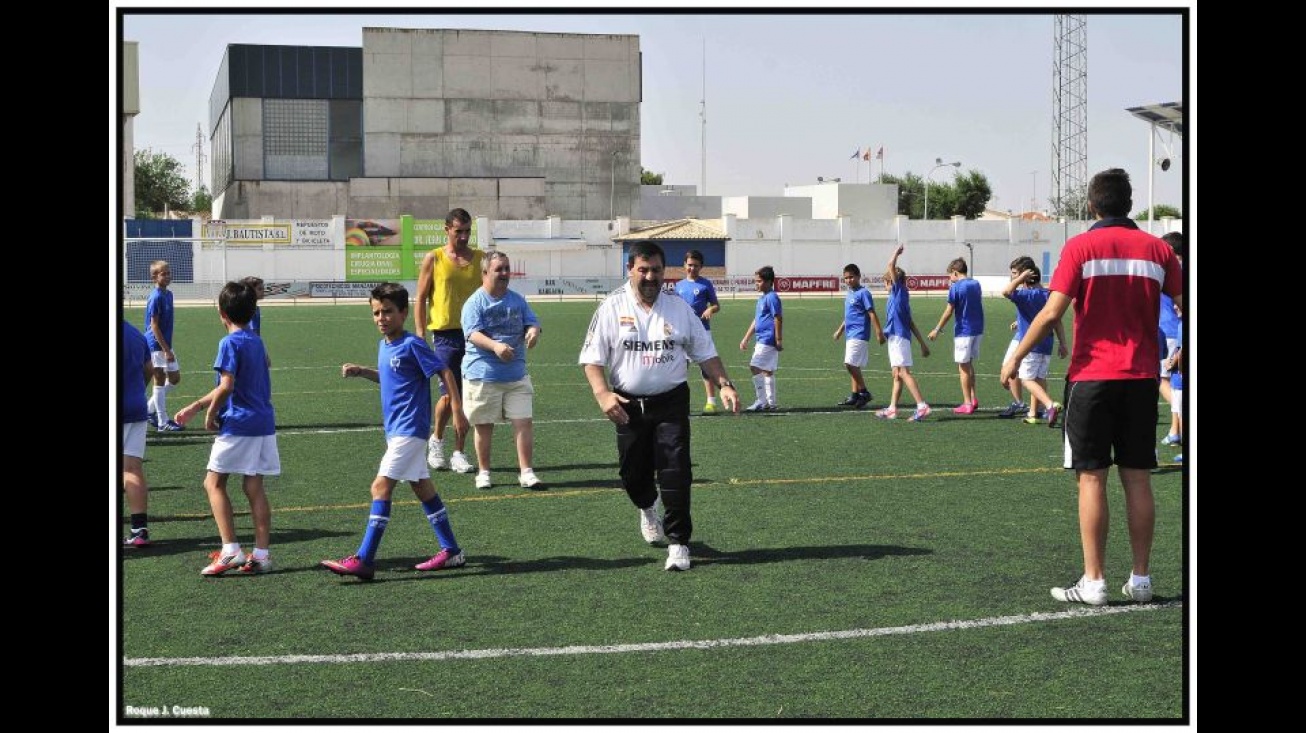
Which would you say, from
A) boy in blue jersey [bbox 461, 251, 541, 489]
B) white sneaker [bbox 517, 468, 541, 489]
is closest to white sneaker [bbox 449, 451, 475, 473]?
boy in blue jersey [bbox 461, 251, 541, 489]

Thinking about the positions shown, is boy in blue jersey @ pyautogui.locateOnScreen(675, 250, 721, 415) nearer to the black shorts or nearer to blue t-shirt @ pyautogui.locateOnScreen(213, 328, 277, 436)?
blue t-shirt @ pyautogui.locateOnScreen(213, 328, 277, 436)

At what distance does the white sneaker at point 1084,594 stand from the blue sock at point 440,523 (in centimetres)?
327

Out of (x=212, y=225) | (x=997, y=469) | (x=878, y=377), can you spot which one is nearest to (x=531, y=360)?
(x=878, y=377)

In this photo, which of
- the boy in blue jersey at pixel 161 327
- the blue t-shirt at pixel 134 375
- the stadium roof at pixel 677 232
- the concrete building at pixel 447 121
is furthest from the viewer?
the concrete building at pixel 447 121

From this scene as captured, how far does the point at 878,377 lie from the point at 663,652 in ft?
52.3

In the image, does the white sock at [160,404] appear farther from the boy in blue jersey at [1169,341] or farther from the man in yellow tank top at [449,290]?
the boy in blue jersey at [1169,341]

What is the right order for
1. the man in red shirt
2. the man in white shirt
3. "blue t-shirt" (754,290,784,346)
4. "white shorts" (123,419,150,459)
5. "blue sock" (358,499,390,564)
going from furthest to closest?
1. "blue t-shirt" (754,290,784,346)
2. "white shorts" (123,419,150,459)
3. the man in white shirt
4. "blue sock" (358,499,390,564)
5. the man in red shirt

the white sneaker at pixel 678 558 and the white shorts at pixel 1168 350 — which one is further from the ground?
the white shorts at pixel 1168 350

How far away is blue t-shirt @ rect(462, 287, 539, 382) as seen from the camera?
35.8 ft

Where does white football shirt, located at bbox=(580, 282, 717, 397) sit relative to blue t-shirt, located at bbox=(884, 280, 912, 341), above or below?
below

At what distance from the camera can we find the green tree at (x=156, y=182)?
12025 cm

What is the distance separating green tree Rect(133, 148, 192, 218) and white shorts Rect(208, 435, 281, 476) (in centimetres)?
11730

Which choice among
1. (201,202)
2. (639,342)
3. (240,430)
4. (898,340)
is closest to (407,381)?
(240,430)

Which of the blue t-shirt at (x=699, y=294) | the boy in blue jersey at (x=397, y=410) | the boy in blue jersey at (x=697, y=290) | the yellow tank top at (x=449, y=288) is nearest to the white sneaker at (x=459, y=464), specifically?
the yellow tank top at (x=449, y=288)
